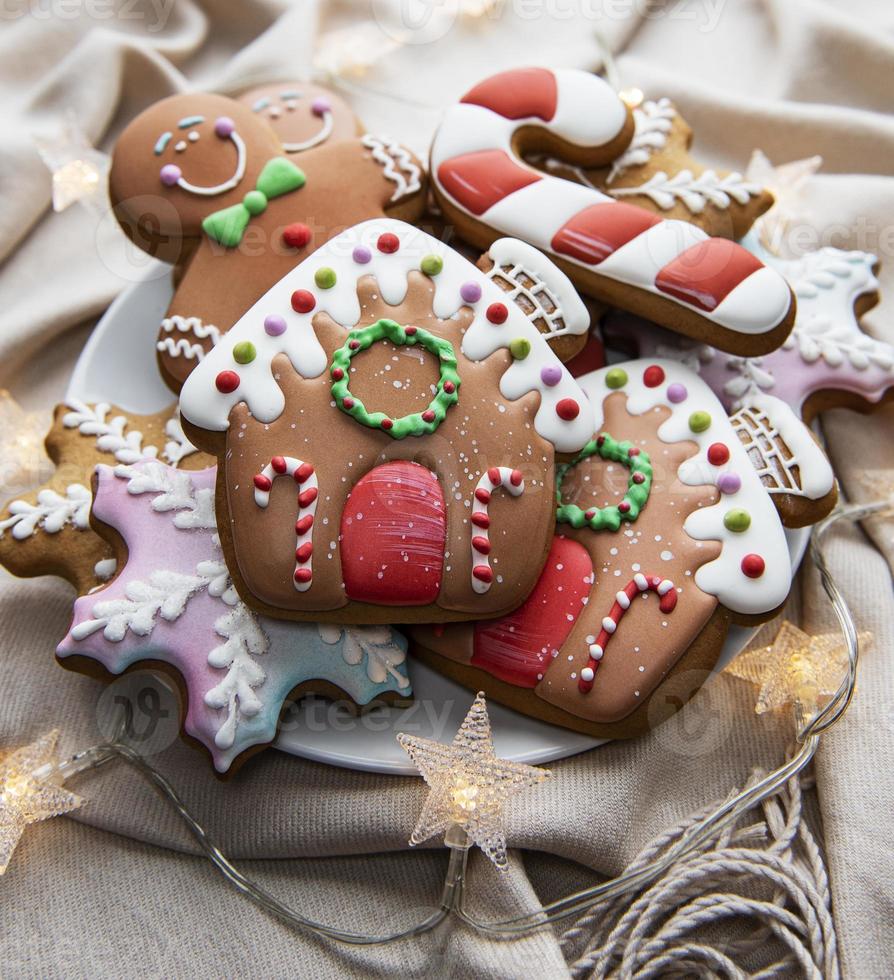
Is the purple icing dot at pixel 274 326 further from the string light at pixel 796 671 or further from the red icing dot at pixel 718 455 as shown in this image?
the string light at pixel 796 671

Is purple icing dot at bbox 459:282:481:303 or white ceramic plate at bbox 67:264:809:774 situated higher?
purple icing dot at bbox 459:282:481:303

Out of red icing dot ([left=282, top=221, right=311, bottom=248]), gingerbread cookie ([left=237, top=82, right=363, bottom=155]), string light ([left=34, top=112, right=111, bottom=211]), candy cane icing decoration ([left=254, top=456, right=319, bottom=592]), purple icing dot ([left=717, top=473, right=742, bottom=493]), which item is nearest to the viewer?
candy cane icing decoration ([left=254, top=456, right=319, bottom=592])

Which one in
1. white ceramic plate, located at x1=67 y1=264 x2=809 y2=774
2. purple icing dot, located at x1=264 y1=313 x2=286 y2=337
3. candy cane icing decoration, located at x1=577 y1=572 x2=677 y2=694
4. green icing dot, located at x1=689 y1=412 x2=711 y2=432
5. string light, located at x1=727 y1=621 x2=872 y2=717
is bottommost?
white ceramic plate, located at x1=67 y1=264 x2=809 y2=774

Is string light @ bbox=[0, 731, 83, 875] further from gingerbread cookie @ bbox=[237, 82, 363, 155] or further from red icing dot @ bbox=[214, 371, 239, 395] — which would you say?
gingerbread cookie @ bbox=[237, 82, 363, 155]

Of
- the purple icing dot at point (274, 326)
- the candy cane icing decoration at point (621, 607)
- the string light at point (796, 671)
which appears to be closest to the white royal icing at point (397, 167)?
the purple icing dot at point (274, 326)

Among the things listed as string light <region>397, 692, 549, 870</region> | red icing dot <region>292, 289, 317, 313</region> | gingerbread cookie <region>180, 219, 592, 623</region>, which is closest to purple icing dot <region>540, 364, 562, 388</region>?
gingerbread cookie <region>180, 219, 592, 623</region>

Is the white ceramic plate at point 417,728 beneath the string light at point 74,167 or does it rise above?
beneath
